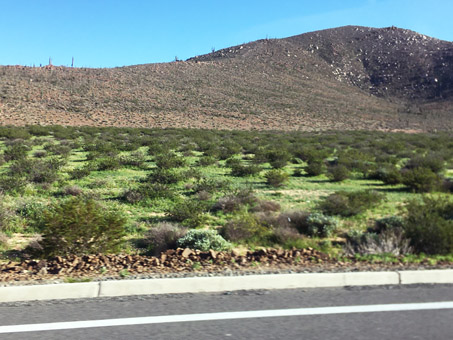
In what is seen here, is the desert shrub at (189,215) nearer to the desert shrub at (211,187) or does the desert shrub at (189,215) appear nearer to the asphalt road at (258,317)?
the desert shrub at (211,187)

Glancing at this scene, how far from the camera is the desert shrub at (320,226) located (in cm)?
858

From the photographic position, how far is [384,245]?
6758mm

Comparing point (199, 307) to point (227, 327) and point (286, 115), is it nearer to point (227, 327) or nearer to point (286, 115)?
point (227, 327)

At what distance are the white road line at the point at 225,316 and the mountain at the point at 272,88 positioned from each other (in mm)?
49302

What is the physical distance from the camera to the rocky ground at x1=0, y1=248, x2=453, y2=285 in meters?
5.57

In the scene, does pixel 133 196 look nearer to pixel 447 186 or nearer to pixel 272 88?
pixel 447 186

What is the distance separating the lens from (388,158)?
21344mm

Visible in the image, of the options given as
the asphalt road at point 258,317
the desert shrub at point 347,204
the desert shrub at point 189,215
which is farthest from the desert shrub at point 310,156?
the asphalt road at point 258,317

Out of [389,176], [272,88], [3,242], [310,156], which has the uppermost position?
[272,88]

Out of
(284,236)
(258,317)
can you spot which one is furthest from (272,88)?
(258,317)

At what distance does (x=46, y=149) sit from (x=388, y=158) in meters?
20.0

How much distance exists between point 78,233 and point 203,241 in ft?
7.08

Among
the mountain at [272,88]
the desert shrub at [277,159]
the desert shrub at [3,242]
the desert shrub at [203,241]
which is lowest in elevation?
the desert shrub at [3,242]

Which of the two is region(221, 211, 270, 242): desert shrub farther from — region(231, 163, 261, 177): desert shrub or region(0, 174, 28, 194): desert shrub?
region(231, 163, 261, 177): desert shrub
